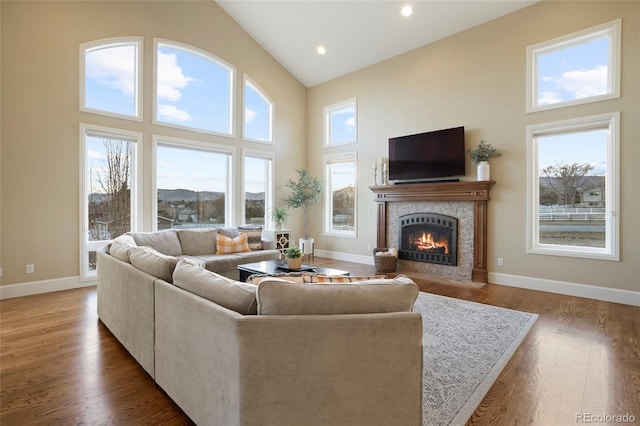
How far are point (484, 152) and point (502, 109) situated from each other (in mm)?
716

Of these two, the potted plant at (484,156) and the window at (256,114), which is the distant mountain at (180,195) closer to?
the window at (256,114)

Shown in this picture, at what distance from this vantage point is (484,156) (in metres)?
5.11

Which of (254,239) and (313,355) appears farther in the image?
(254,239)

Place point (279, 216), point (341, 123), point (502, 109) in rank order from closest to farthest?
point (502, 109), point (279, 216), point (341, 123)

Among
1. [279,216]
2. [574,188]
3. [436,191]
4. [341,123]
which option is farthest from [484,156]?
[279,216]

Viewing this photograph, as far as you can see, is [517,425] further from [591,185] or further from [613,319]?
[591,185]

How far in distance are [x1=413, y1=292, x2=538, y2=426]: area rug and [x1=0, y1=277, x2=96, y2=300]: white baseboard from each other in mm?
4881

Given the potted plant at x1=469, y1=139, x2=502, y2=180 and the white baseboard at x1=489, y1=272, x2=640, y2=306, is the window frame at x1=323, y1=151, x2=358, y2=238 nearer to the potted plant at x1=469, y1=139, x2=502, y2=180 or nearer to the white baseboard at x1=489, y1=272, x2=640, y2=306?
the potted plant at x1=469, y1=139, x2=502, y2=180

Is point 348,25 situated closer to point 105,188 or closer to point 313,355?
point 105,188

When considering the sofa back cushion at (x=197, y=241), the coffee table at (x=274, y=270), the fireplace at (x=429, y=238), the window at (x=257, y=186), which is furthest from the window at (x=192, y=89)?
the fireplace at (x=429, y=238)

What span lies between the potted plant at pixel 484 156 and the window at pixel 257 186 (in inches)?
169

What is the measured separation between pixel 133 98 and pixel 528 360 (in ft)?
20.7

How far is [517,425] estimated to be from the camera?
185 cm

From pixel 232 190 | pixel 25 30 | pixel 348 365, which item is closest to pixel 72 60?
pixel 25 30
